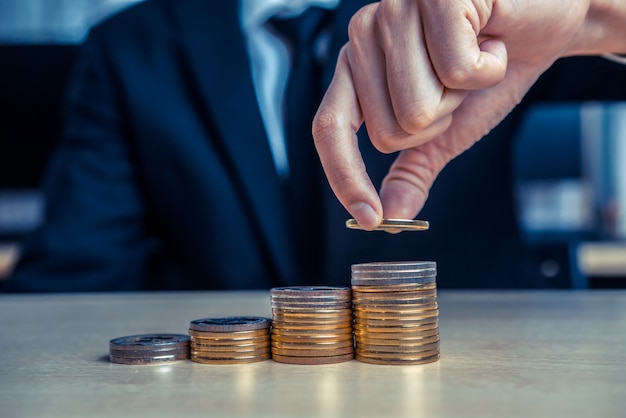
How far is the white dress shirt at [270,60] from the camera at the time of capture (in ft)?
6.61

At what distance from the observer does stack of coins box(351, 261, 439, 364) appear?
25.7 inches

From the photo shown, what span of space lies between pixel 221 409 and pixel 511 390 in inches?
8.8

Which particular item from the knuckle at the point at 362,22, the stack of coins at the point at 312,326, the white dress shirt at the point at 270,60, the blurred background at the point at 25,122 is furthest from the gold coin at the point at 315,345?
the blurred background at the point at 25,122

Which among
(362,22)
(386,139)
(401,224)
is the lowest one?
(401,224)

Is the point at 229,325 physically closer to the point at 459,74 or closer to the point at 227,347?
the point at 227,347

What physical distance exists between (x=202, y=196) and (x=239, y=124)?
0.23 m

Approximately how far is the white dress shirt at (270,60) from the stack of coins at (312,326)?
125 centimetres

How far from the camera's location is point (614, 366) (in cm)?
62

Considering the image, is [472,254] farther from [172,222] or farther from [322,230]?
[172,222]

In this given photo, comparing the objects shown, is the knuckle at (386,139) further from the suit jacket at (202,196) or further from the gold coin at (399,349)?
the suit jacket at (202,196)

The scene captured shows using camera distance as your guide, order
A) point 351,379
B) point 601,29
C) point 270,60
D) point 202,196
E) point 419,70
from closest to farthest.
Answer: point 351,379, point 419,70, point 601,29, point 202,196, point 270,60

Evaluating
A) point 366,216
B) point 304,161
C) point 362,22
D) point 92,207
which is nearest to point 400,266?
point 366,216

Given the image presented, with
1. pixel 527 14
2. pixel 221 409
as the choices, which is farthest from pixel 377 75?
pixel 221 409

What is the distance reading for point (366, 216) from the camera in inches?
30.8
